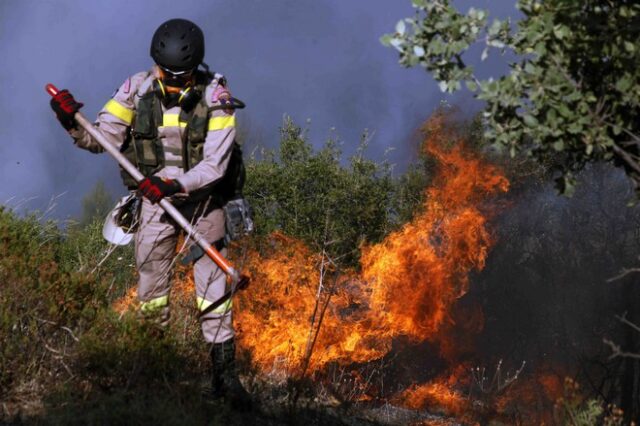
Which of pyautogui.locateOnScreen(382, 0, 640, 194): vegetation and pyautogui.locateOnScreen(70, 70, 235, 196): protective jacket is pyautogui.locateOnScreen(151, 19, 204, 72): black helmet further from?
pyautogui.locateOnScreen(382, 0, 640, 194): vegetation

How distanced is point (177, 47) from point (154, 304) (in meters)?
1.95

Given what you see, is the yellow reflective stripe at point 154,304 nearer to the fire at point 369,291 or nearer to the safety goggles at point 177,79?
the safety goggles at point 177,79

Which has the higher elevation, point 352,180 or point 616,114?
point 352,180

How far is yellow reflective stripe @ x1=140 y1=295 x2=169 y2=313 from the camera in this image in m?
6.88

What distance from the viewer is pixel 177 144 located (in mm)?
7305

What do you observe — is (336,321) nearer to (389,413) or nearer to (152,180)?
(389,413)

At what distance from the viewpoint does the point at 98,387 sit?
6.32 m

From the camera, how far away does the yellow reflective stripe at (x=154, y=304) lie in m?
6.88

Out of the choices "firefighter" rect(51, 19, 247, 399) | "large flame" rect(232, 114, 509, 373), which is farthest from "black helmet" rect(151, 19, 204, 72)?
"large flame" rect(232, 114, 509, 373)

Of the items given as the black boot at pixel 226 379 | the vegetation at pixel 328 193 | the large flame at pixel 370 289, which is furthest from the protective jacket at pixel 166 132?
the vegetation at pixel 328 193

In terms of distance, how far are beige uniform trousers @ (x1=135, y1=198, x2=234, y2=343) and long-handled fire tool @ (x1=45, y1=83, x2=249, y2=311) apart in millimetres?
88

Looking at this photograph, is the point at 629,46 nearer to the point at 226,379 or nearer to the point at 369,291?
the point at 226,379

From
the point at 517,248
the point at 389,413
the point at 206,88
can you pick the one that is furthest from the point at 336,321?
the point at 517,248

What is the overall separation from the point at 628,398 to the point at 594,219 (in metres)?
5.03
